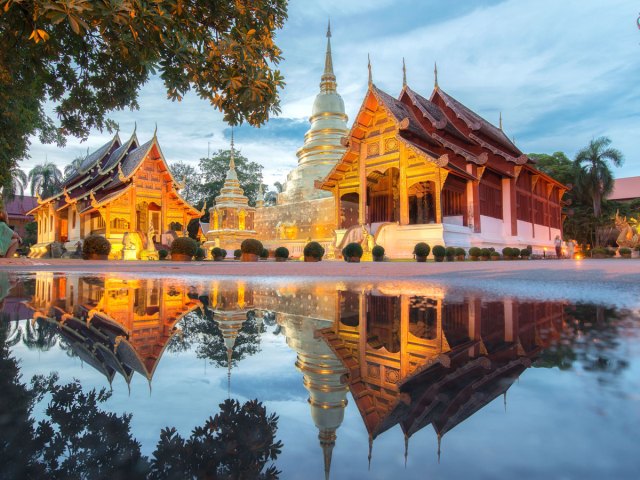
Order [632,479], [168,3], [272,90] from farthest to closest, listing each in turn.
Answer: [272,90], [168,3], [632,479]

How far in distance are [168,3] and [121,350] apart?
2.68m

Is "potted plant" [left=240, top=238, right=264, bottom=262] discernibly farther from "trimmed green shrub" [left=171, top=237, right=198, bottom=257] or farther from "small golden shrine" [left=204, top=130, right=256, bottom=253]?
"small golden shrine" [left=204, top=130, right=256, bottom=253]

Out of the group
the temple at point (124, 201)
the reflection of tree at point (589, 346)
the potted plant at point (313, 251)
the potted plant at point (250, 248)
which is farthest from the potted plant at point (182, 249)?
the reflection of tree at point (589, 346)

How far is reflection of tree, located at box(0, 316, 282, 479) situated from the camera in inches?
22.5

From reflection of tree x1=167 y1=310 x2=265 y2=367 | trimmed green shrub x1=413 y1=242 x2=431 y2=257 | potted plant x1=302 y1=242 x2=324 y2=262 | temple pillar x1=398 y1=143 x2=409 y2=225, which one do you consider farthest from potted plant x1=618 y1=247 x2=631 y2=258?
reflection of tree x1=167 y1=310 x2=265 y2=367

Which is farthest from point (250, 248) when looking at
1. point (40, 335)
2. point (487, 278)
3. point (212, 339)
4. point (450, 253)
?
point (212, 339)

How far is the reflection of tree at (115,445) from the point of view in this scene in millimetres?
572

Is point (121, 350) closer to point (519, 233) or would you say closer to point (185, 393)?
point (185, 393)

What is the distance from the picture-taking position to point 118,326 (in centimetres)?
172

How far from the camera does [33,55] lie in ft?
12.6

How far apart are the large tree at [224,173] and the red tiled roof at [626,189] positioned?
3502cm

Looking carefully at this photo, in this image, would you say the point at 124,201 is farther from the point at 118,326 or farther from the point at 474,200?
the point at 118,326

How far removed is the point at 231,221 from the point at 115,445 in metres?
24.6

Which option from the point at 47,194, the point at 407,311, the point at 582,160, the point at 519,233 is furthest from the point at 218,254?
Result: the point at 582,160
